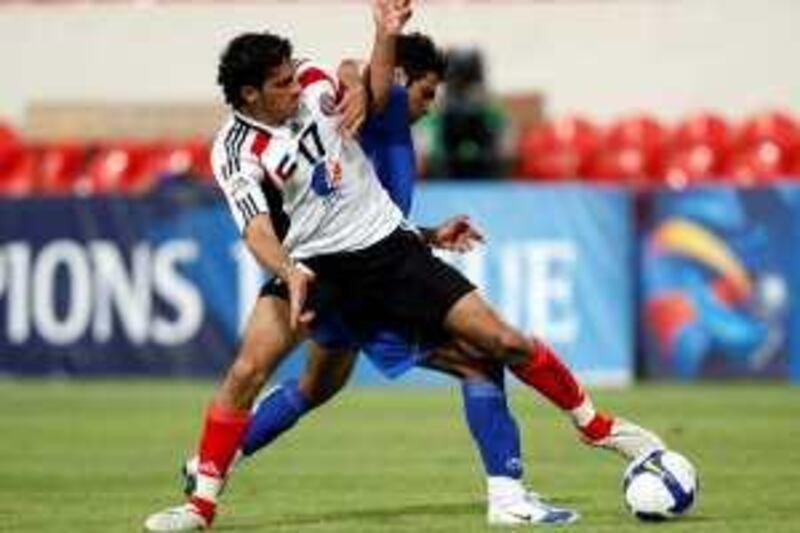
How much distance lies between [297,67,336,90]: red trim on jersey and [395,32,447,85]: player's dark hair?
2.55ft

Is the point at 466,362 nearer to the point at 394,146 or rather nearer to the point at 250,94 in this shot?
the point at 394,146

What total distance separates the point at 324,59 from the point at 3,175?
5207 mm

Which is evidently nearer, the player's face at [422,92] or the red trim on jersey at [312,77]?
the red trim on jersey at [312,77]

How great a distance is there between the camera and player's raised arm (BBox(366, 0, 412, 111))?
36.9 feet

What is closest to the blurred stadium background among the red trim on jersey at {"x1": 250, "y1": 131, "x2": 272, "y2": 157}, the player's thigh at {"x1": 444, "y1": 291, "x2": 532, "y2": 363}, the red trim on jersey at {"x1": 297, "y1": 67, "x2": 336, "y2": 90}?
the player's thigh at {"x1": 444, "y1": 291, "x2": 532, "y2": 363}

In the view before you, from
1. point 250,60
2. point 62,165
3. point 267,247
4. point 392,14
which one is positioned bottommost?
point 62,165

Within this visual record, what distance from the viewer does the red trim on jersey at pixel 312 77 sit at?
1148cm

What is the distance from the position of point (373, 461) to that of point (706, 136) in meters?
13.6

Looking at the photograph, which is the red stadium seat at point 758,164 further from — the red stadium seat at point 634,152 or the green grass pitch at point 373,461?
the green grass pitch at point 373,461

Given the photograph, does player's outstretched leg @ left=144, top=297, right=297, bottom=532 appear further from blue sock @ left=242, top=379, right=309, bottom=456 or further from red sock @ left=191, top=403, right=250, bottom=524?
blue sock @ left=242, top=379, right=309, bottom=456

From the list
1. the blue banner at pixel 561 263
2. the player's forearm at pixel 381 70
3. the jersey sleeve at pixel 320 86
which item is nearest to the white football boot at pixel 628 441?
the player's forearm at pixel 381 70

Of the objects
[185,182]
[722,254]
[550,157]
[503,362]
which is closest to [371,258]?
[503,362]

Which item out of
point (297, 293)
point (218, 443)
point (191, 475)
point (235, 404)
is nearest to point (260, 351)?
point (235, 404)

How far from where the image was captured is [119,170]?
28484 millimetres
